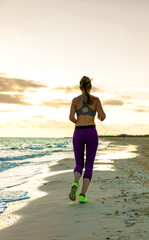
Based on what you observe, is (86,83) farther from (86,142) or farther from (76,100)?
(86,142)

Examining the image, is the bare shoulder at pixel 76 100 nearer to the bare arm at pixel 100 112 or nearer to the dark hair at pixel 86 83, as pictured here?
the dark hair at pixel 86 83

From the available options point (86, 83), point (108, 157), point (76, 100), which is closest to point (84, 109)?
point (76, 100)

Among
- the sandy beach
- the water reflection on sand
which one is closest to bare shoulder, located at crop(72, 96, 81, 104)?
the sandy beach

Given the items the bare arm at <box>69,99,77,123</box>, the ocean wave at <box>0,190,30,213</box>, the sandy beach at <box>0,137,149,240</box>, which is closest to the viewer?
the sandy beach at <box>0,137,149,240</box>

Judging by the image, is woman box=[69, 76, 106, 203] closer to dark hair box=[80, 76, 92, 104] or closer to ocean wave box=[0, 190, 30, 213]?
dark hair box=[80, 76, 92, 104]

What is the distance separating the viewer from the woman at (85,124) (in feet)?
15.8

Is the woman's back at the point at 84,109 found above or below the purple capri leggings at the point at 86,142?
above

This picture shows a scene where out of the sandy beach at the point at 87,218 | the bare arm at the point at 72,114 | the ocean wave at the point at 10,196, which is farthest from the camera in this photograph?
the ocean wave at the point at 10,196

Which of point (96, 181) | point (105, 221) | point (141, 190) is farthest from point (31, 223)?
point (96, 181)

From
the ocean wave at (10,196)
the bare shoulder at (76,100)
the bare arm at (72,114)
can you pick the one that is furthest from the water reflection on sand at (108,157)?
the bare shoulder at (76,100)

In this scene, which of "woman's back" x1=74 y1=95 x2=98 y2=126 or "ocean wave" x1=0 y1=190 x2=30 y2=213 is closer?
"woman's back" x1=74 y1=95 x2=98 y2=126

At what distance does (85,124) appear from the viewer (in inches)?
190

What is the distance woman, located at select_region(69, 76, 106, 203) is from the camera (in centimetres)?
480

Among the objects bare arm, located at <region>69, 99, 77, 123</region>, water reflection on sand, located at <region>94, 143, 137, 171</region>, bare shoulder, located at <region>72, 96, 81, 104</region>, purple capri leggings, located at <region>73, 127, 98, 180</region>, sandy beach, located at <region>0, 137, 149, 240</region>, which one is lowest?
water reflection on sand, located at <region>94, 143, 137, 171</region>
